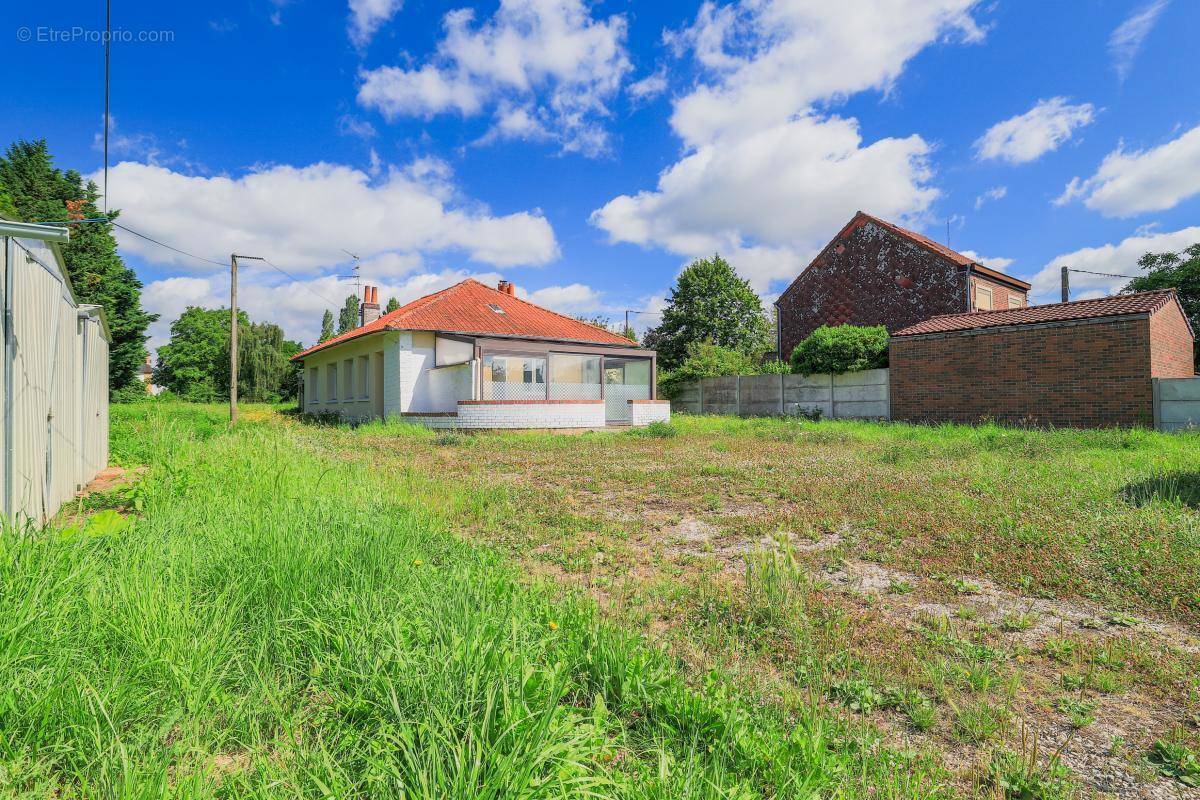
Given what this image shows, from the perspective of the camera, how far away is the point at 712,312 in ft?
119

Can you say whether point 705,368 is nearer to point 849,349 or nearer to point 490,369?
point 849,349

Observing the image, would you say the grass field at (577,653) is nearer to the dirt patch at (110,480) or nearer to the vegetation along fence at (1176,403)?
the dirt patch at (110,480)

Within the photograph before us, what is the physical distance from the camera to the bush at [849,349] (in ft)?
63.0

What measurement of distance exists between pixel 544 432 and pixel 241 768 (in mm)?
14612

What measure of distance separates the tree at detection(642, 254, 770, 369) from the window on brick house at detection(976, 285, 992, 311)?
14.4 meters

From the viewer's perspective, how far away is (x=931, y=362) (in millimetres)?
17469

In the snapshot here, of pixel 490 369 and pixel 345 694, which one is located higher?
pixel 490 369

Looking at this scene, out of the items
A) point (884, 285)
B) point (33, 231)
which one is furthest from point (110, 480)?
point (884, 285)

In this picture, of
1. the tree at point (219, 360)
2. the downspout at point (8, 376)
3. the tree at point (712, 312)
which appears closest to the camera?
the downspout at point (8, 376)

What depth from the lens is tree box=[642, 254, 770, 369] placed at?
3619 centimetres

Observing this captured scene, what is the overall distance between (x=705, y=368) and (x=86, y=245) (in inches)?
1197

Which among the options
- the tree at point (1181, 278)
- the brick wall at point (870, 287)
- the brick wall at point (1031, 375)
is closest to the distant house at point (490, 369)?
the brick wall at point (1031, 375)

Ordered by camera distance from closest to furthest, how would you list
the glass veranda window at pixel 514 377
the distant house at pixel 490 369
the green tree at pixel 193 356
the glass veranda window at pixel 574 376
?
the distant house at pixel 490 369 < the glass veranda window at pixel 514 377 < the glass veranda window at pixel 574 376 < the green tree at pixel 193 356

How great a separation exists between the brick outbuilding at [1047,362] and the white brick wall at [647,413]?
765 centimetres
